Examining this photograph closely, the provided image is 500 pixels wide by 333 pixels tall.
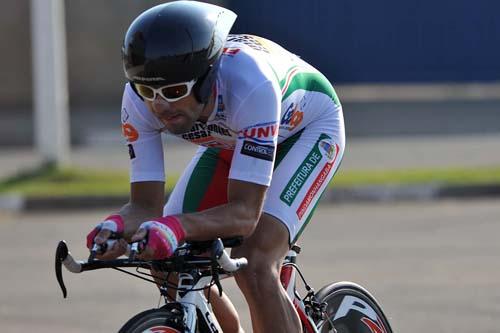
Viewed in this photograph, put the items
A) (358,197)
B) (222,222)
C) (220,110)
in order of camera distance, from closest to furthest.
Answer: (222,222) → (220,110) → (358,197)

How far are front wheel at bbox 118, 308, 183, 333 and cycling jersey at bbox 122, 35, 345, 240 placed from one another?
0.58 m

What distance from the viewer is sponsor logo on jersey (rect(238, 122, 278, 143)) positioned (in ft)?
14.0

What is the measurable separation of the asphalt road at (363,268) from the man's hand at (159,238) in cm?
325

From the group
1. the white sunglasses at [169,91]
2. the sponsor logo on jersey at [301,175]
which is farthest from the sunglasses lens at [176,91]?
the sponsor logo on jersey at [301,175]

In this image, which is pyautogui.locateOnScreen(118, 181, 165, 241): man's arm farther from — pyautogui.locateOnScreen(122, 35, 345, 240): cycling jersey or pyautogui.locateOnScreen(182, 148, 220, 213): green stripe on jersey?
pyautogui.locateOnScreen(182, 148, 220, 213): green stripe on jersey

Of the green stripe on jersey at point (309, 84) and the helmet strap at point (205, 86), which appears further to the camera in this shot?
the green stripe on jersey at point (309, 84)

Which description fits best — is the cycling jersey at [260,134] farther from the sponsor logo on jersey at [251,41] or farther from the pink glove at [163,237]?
the pink glove at [163,237]

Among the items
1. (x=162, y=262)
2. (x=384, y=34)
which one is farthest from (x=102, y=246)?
(x=384, y=34)

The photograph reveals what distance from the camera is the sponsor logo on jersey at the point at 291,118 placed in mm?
4750

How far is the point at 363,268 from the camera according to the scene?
8812 mm

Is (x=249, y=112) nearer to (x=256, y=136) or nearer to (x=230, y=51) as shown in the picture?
(x=256, y=136)

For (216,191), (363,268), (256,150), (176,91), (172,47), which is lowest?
(363,268)

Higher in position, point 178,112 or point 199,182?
point 178,112

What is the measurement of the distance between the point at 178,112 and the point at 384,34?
18297 millimetres
